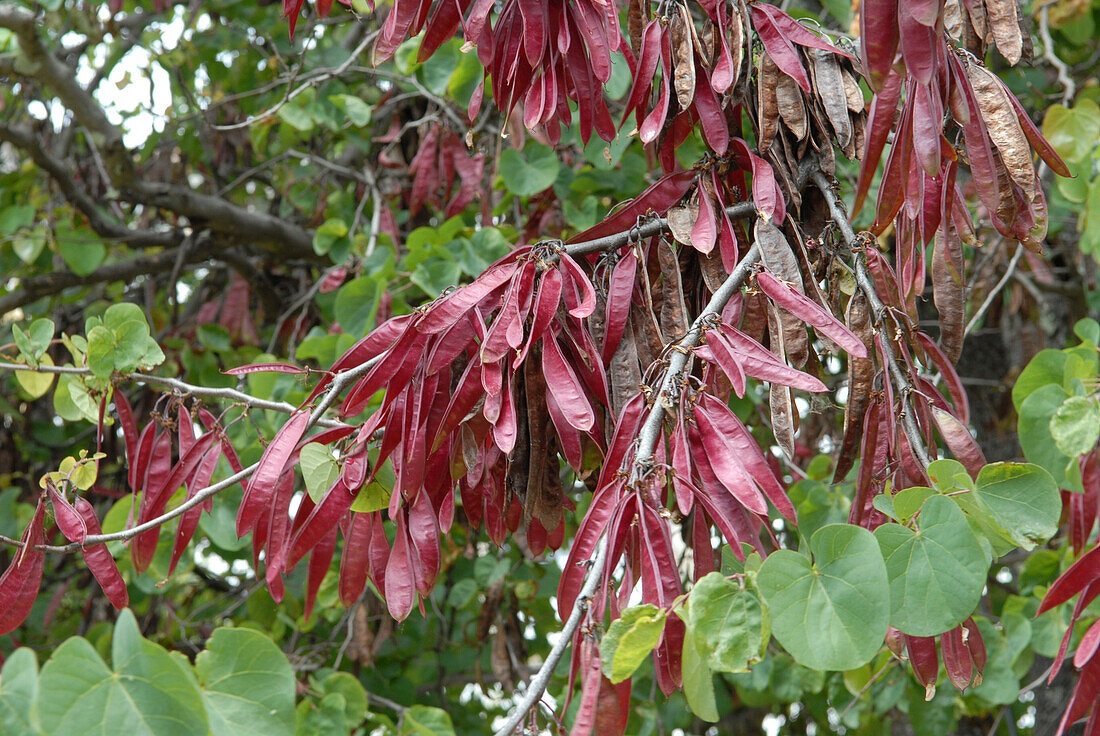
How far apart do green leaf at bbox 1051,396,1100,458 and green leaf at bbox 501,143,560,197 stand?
1.34 meters

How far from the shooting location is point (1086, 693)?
2.64 ft

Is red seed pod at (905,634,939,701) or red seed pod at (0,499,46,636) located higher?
red seed pod at (0,499,46,636)

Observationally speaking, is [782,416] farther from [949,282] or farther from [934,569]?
[949,282]

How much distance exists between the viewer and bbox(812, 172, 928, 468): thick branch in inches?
37.4

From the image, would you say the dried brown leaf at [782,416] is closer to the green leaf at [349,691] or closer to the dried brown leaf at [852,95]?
the dried brown leaf at [852,95]

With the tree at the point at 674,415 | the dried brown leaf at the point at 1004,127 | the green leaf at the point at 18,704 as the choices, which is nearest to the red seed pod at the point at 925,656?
the tree at the point at 674,415

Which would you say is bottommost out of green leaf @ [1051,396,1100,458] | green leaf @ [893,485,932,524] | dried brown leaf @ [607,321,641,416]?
green leaf @ [1051,396,1100,458]

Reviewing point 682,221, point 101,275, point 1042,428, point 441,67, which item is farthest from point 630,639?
point 101,275

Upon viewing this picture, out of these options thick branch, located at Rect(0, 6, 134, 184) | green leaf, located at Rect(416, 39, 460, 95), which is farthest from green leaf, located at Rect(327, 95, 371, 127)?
thick branch, located at Rect(0, 6, 134, 184)

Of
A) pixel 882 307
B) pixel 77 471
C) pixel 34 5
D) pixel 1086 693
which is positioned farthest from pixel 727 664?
pixel 34 5

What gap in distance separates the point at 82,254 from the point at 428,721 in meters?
1.80

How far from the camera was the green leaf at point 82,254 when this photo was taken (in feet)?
8.82

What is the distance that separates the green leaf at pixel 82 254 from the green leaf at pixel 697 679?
2.55 m

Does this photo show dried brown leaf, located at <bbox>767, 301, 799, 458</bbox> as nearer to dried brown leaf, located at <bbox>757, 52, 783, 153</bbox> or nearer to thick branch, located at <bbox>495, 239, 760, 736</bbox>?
thick branch, located at <bbox>495, 239, 760, 736</bbox>
